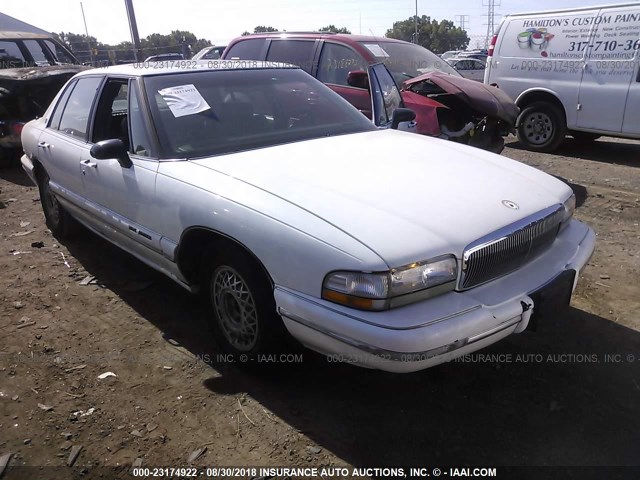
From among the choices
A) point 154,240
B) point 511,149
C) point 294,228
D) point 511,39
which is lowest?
point 511,149

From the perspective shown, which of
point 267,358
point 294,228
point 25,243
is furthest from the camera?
point 25,243

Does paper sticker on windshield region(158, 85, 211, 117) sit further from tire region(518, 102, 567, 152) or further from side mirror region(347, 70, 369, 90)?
tire region(518, 102, 567, 152)

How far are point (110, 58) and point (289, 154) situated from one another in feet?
102

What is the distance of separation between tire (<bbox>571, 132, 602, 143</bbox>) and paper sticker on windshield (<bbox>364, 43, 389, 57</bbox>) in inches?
148

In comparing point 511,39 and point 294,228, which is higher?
point 511,39

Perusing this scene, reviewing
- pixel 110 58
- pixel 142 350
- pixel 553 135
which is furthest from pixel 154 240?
pixel 110 58

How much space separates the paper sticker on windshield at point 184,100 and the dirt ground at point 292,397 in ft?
4.70

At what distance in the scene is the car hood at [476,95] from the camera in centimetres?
634

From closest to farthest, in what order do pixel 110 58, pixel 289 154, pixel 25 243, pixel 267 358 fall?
pixel 267 358
pixel 289 154
pixel 25 243
pixel 110 58

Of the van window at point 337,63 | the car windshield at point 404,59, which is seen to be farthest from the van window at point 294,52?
the car windshield at point 404,59

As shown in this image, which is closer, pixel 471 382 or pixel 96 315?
pixel 471 382

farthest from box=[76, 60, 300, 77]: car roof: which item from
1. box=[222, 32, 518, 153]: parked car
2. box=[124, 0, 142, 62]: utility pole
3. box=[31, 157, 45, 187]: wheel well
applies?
box=[124, 0, 142, 62]: utility pole

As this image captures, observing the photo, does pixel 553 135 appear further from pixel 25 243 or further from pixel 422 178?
pixel 25 243

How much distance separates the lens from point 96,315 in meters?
3.75
